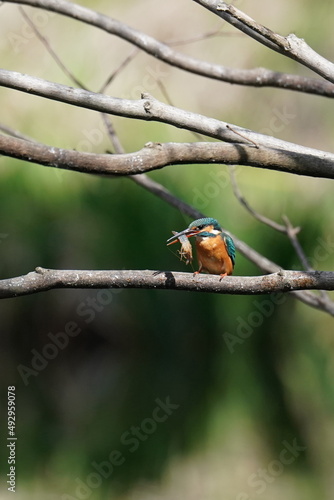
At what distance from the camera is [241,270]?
466 centimetres

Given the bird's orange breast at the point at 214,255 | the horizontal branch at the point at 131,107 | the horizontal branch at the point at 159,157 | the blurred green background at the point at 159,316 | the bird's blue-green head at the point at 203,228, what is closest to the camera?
the horizontal branch at the point at 159,157

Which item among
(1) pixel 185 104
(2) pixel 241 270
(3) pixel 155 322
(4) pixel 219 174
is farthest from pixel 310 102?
(3) pixel 155 322

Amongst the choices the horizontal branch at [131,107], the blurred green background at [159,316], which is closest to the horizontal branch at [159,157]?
the horizontal branch at [131,107]

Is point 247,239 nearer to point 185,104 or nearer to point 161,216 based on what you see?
point 161,216

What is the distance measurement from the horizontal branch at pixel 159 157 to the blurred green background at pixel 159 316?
2.51 m

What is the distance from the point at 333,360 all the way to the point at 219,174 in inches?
57.1

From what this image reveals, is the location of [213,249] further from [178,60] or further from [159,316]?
[159,316]

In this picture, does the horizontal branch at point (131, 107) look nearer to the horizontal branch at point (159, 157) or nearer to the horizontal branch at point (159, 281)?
the horizontal branch at point (159, 157)

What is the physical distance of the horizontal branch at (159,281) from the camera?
1.72 metres

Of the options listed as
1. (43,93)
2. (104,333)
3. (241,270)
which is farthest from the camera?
(104,333)

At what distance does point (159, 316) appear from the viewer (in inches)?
206

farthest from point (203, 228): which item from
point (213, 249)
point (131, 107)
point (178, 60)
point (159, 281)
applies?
point (131, 107)

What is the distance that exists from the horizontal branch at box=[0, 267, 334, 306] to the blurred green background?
2.20m

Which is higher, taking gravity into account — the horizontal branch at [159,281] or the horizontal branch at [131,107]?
the horizontal branch at [131,107]
